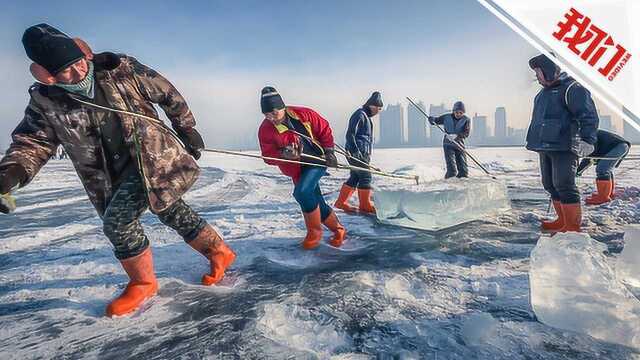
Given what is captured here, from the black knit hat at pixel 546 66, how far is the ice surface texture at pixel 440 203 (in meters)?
1.40

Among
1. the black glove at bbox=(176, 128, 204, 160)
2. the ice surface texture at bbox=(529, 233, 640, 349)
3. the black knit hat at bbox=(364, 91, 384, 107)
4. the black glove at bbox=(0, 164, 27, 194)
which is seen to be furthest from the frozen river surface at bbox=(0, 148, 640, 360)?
the black knit hat at bbox=(364, 91, 384, 107)

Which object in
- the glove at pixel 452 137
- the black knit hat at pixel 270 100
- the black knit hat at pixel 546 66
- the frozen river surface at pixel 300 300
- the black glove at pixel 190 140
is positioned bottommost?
the frozen river surface at pixel 300 300

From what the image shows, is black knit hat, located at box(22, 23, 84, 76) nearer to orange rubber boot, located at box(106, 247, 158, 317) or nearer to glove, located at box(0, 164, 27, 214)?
glove, located at box(0, 164, 27, 214)

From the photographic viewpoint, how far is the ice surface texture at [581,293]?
4.92ft

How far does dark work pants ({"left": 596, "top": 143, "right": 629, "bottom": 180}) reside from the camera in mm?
5445

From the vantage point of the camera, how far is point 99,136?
204 cm

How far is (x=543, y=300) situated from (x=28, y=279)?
3590mm

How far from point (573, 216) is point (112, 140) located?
4188 millimetres

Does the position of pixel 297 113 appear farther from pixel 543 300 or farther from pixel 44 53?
pixel 543 300

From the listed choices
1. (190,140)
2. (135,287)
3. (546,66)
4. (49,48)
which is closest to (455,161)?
(546,66)

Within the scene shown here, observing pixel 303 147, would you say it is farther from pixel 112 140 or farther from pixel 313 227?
pixel 112 140

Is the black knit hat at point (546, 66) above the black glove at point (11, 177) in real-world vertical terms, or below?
above

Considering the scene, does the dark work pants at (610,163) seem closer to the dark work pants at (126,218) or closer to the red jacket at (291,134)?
the red jacket at (291,134)

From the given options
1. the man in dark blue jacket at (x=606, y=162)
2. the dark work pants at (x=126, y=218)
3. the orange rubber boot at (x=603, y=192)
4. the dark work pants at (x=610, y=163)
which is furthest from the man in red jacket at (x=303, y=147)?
the dark work pants at (x=610, y=163)
